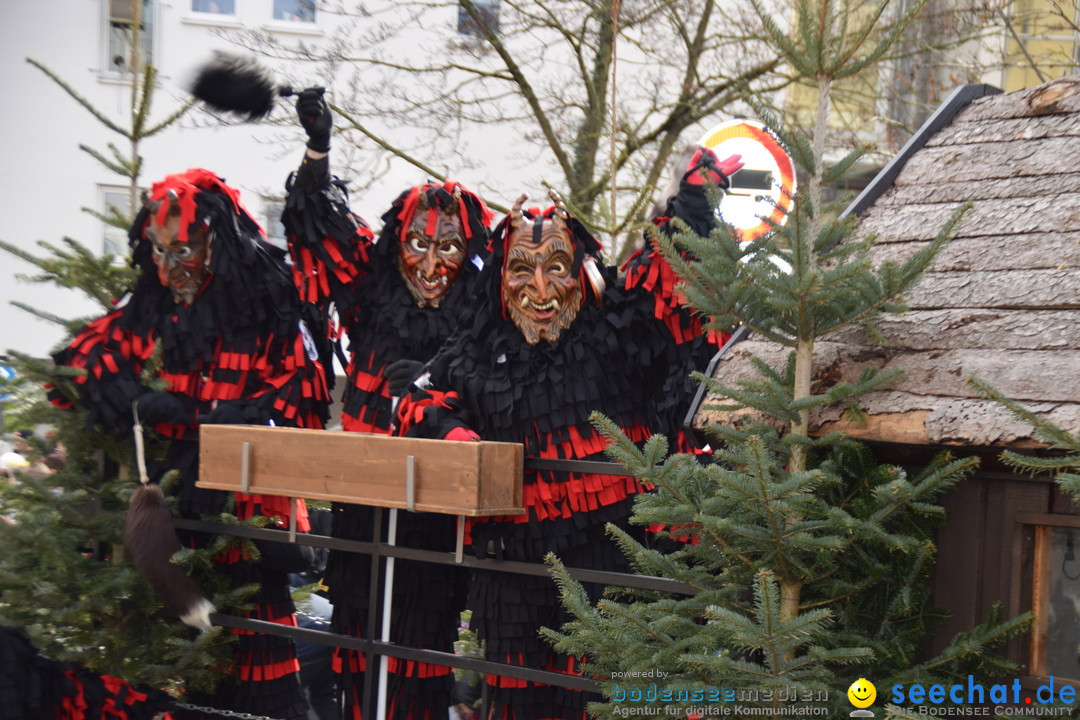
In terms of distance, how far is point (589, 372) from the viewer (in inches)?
142

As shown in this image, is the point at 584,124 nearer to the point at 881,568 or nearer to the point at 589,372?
the point at 589,372

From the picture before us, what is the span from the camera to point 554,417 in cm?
359

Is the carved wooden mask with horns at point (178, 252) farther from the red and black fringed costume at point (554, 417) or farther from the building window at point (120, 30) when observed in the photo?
the building window at point (120, 30)

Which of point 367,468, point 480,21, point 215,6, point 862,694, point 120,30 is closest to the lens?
point 862,694

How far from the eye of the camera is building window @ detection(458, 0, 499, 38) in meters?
7.57

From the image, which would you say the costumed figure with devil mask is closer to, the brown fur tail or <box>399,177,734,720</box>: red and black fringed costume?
<box>399,177,734,720</box>: red and black fringed costume

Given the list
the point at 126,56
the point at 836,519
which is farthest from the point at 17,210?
the point at 836,519

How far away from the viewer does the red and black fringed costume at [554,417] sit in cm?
357

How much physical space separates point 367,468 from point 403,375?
0.38 m

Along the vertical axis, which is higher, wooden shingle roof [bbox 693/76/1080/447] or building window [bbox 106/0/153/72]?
building window [bbox 106/0/153/72]

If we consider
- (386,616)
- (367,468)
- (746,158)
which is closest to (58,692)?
(386,616)

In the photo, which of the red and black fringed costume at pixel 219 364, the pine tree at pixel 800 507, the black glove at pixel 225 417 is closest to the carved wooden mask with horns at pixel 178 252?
the red and black fringed costume at pixel 219 364

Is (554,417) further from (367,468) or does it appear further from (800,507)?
(800,507)

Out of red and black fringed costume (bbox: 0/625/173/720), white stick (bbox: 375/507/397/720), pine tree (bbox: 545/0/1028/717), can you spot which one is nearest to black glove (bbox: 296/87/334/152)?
white stick (bbox: 375/507/397/720)
